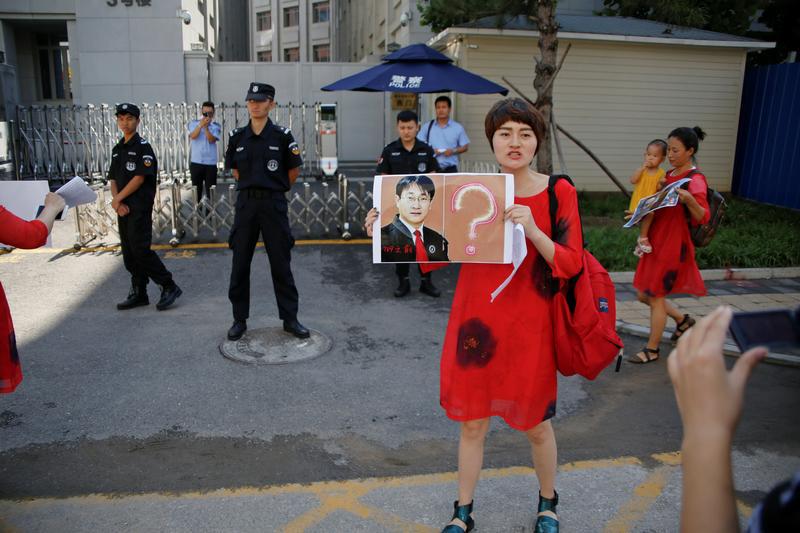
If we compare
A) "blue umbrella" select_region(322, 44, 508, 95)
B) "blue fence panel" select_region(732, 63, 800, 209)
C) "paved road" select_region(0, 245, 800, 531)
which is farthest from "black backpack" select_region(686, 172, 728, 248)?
"blue fence panel" select_region(732, 63, 800, 209)

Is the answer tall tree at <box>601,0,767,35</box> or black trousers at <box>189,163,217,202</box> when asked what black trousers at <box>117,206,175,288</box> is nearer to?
black trousers at <box>189,163,217,202</box>

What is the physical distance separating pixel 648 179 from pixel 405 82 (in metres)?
4.49

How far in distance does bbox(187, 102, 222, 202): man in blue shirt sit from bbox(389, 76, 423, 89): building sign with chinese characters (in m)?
3.29

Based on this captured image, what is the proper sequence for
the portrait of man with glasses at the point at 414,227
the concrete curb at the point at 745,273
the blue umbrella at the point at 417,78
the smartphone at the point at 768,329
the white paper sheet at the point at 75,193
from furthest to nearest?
the blue umbrella at the point at 417,78 → the concrete curb at the point at 745,273 → the white paper sheet at the point at 75,193 → the portrait of man with glasses at the point at 414,227 → the smartphone at the point at 768,329

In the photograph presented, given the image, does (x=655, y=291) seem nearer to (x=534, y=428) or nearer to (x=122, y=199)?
(x=534, y=428)

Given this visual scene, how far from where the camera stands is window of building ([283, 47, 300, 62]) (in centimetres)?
4859

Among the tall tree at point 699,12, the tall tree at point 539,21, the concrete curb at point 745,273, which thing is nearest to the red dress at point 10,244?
the concrete curb at point 745,273

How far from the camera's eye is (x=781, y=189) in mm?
13641

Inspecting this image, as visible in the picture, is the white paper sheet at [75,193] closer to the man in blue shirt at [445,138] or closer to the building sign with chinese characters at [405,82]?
the man in blue shirt at [445,138]

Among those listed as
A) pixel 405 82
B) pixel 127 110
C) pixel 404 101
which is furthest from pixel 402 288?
pixel 404 101

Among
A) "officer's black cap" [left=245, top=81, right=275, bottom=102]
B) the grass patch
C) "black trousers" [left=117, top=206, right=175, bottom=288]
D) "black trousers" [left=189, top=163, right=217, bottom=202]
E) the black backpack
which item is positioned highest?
"officer's black cap" [left=245, top=81, right=275, bottom=102]

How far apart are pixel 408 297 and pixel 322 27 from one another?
42.9m

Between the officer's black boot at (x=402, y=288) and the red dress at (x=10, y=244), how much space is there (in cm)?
446

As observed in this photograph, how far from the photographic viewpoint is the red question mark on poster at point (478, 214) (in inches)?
107
